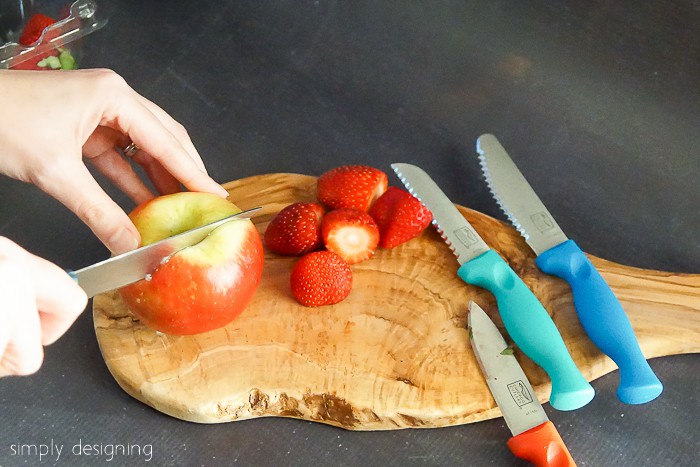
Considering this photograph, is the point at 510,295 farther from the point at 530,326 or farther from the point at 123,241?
the point at 123,241

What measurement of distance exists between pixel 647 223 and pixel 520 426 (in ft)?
1.68

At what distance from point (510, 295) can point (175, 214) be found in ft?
1.55

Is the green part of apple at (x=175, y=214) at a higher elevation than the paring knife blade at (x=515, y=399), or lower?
higher

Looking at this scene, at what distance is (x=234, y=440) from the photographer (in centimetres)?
104

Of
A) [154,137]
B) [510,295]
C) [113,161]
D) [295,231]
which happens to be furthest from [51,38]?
[510,295]

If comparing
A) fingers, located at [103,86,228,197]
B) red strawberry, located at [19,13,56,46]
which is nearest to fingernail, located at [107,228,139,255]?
fingers, located at [103,86,228,197]

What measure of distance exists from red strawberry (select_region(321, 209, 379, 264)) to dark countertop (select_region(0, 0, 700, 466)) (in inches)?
9.9

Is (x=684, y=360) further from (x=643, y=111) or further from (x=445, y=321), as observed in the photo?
(x=643, y=111)

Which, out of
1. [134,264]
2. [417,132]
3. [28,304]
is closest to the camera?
[28,304]

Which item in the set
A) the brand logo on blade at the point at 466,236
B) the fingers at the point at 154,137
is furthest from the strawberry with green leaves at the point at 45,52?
the brand logo on blade at the point at 466,236

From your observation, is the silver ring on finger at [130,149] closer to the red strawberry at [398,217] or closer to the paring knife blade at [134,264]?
the paring knife blade at [134,264]

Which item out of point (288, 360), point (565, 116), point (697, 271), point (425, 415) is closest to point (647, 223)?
point (697, 271)

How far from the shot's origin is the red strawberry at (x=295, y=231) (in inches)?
43.8

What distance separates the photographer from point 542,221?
1.18 metres
